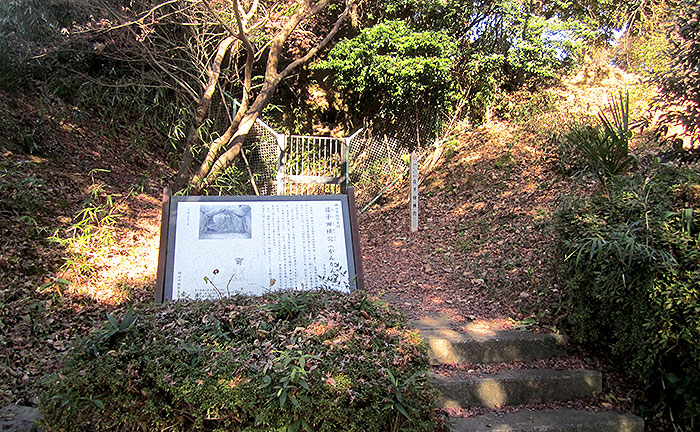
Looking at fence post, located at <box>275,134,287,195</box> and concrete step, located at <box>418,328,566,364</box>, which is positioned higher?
fence post, located at <box>275,134,287,195</box>

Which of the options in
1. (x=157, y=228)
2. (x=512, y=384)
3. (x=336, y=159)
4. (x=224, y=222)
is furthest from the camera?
(x=336, y=159)

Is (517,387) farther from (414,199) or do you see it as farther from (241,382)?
(414,199)

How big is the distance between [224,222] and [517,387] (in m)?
2.34

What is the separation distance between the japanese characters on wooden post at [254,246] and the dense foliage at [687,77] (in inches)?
99.4

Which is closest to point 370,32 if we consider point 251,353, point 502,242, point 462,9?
point 462,9

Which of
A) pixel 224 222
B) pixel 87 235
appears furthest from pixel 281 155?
pixel 224 222

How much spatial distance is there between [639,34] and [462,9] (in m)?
3.47

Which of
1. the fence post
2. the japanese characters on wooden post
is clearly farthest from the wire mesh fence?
the japanese characters on wooden post

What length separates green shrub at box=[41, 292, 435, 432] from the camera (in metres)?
1.83

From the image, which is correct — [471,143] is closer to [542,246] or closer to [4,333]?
[542,246]

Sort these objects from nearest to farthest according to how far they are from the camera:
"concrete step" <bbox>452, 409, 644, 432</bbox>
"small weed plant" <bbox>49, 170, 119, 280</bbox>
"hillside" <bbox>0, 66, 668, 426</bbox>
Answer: "concrete step" <bbox>452, 409, 644, 432</bbox> → "hillside" <bbox>0, 66, 668, 426</bbox> → "small weed plant" <bbox>49, 170, 119, 280</bbox>

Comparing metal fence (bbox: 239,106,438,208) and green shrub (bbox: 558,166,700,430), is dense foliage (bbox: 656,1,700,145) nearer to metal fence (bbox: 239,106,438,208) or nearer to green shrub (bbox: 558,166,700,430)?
green shrub (bbox: 558,166,700,430)

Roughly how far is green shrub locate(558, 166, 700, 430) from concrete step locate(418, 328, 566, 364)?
9.5 inches

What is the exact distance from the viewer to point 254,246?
332 centimetres
